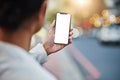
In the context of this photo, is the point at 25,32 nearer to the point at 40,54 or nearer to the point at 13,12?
the point at 13,12

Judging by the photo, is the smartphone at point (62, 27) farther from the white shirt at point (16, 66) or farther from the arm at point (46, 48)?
the white shirt at point (16, 66)

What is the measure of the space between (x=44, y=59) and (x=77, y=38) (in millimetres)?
2272

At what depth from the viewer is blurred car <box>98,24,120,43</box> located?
3578 millimetres

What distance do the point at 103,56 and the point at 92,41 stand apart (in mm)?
182

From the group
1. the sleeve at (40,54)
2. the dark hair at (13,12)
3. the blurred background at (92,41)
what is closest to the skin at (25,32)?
the dark hair at (13,12)

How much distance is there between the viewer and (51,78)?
2.91 ft

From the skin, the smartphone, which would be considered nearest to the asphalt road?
the smartphone

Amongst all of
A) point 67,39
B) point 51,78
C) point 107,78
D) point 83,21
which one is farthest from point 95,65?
point 51,78

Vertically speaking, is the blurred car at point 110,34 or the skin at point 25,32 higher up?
the skin at point 25,32

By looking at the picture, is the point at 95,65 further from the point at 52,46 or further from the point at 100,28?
the point at 52,46

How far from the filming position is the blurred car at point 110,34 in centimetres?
358

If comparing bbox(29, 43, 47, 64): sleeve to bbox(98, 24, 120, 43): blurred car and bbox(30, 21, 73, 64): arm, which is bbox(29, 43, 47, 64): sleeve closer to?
bbox(30, 21, 73, 64): arm

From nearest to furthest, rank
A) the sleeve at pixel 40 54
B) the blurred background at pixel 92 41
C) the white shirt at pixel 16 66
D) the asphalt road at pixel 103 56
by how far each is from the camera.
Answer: the white shirt at pixel 16 66, the sleeve at pixel 40 54, the blurred background at pixel 92 41, the asphalt road at pixel 103 56

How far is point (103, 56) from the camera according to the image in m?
3.80
